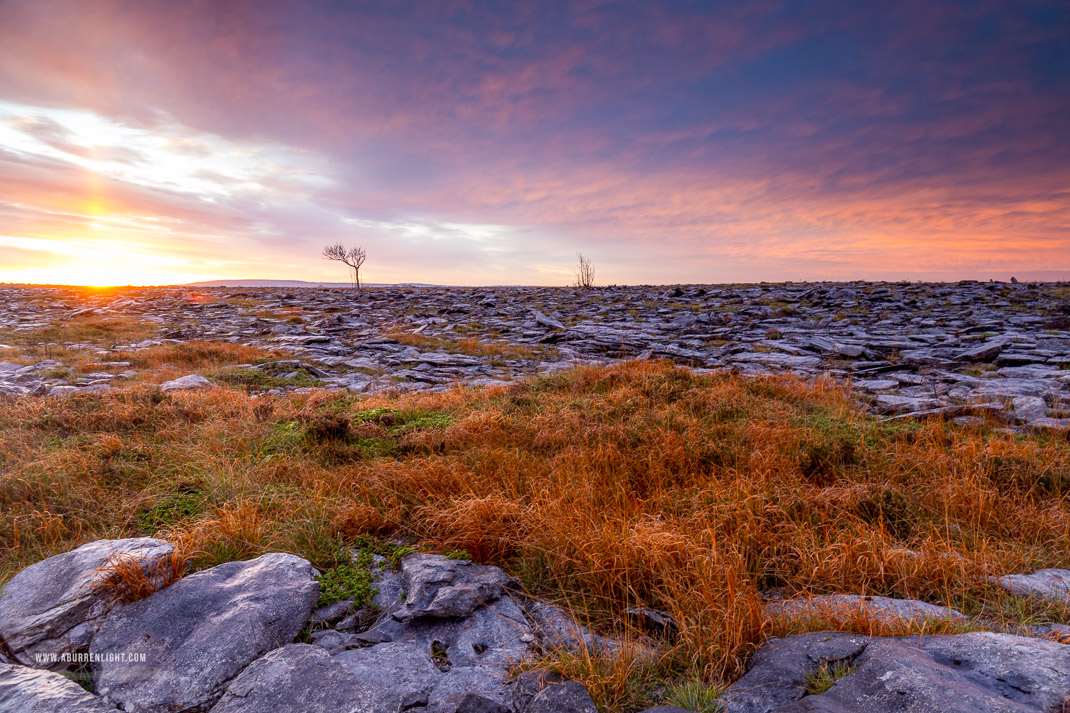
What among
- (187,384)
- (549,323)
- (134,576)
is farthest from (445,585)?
(549,323)

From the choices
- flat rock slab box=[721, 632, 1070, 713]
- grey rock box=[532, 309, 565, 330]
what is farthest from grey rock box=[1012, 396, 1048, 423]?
grey rock box=[532, 309, 565, 330]

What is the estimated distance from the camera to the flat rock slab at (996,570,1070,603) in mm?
3076

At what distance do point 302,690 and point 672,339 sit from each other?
15809 mm

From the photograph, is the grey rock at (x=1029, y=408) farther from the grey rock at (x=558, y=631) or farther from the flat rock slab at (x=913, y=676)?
the grey rock at (x=558, y=631)

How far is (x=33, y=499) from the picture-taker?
4.59 meters

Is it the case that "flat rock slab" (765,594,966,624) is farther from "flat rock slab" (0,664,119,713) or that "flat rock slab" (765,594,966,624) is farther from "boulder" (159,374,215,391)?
"boulder" (159,374,215,391)

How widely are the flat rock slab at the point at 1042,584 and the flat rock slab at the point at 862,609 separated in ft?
2.10

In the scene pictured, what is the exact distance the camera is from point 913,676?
2.11 m

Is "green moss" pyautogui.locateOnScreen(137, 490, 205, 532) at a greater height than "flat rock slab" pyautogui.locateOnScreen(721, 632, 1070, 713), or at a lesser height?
lesser

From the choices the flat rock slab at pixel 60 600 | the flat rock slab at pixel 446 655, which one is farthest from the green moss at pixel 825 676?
the flat rock slab at pixel 60 600

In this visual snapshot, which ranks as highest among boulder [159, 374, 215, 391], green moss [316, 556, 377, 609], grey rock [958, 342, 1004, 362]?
grey rock [958, 342, 1004, 362]

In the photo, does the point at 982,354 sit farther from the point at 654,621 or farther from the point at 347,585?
the point at 347,585

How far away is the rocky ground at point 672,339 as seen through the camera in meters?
9.71

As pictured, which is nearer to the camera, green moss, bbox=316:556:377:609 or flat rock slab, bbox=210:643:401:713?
flat rock slab, bbox=210:643:401:713
